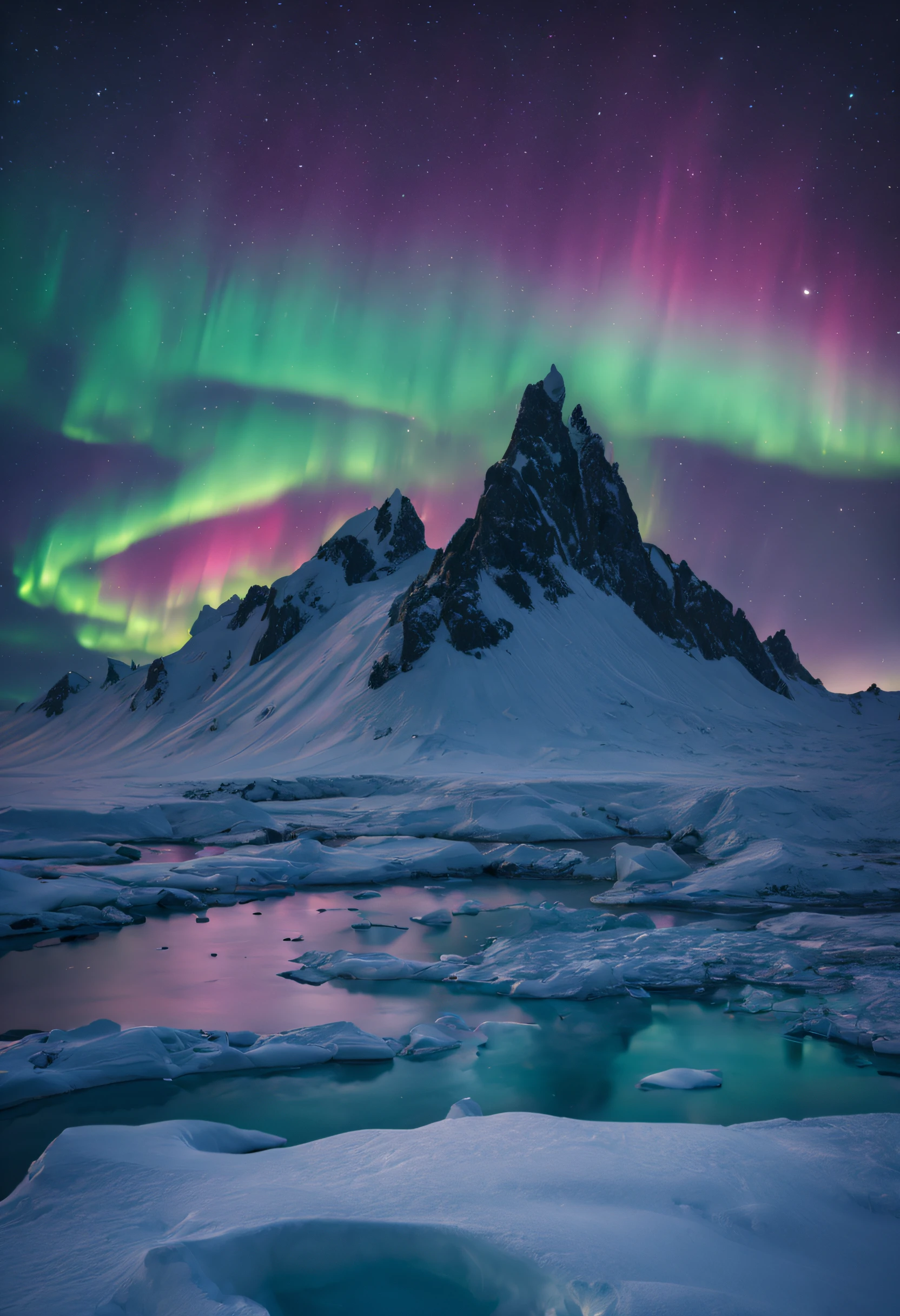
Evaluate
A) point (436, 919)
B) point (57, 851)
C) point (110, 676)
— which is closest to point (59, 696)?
point (110, 676)

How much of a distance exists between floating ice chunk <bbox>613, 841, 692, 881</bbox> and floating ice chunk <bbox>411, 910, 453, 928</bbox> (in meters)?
7.63

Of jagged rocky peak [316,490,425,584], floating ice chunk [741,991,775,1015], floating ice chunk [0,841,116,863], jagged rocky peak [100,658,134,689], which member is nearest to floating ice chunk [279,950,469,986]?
floating ice chunk [741,991,775,1015]

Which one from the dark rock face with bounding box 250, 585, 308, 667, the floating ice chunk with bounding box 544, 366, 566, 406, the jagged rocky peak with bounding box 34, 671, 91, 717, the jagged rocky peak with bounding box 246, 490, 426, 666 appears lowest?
the jagged rocky peak with bounding box 34, 671, 91, 717

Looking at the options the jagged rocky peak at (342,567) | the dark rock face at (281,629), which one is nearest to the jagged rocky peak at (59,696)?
the jagged rocky peak at (342,567)

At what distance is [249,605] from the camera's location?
156000 millimetres

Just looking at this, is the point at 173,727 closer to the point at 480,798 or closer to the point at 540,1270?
the point at 480,798

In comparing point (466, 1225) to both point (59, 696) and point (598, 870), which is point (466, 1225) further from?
point (59, 696)

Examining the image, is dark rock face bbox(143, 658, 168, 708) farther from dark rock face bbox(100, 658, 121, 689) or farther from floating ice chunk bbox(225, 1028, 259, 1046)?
floating ice chunk bbox(225, 1028, 259, 1046)

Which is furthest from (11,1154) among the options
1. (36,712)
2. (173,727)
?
(36,712)

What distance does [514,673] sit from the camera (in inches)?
3740

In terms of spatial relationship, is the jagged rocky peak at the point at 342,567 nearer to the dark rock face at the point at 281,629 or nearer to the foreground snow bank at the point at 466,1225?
the dark rock face at the point at 281,629

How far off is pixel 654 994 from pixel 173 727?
123m

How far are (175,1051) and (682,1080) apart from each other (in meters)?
7.61

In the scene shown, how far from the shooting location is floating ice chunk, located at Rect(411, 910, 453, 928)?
69.4ft
